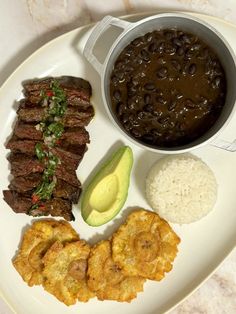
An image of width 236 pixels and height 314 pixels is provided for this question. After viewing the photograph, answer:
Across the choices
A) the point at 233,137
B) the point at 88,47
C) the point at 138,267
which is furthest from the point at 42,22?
the point at 138,267

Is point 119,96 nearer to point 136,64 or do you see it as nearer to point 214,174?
point 136,64

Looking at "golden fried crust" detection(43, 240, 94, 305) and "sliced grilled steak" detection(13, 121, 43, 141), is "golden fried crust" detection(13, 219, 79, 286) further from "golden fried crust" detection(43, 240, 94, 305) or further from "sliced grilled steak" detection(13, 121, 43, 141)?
"sliced grilled steak" detection(13, 121, 43, 141)

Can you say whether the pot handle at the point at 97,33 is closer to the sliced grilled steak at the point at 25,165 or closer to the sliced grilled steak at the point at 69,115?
the sliced grilled steak at the point at 69,115

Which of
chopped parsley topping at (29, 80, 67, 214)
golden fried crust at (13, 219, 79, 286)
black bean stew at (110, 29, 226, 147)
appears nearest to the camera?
black bean stew at (110, 29, 226, 147)

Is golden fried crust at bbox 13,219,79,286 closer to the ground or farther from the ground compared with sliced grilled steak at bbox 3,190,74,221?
closer to the ground

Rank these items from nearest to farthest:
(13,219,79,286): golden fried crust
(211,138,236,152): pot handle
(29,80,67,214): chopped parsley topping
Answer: (211,138,236,152): pot handle, (29,80,67,214): chopped parsley topping, (13,219,79,286): golden fried crust

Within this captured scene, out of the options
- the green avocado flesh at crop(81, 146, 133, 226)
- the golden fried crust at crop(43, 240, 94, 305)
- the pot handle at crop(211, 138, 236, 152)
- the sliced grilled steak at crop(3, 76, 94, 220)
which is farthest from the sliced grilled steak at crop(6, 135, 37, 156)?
the pot handle at crop(211, 138, 236, 152)
